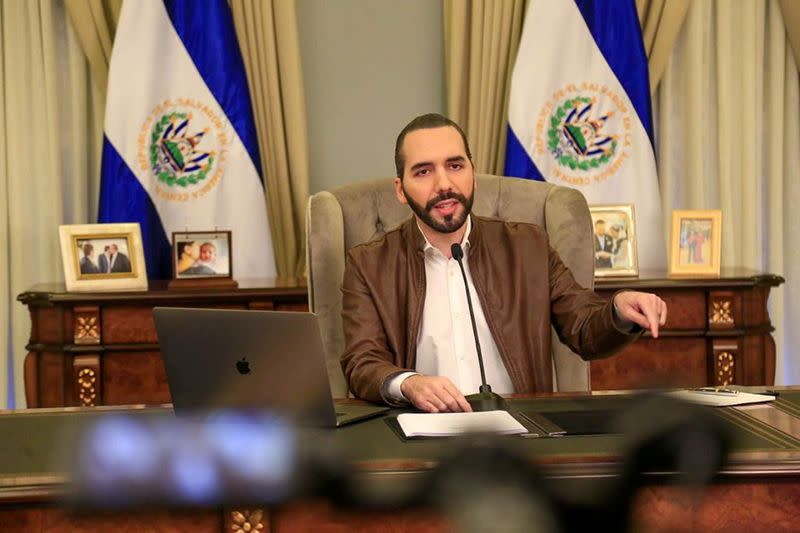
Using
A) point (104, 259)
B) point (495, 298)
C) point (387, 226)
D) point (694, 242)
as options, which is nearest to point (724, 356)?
point (694, 242)

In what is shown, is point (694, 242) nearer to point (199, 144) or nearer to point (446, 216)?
point (446, 216)

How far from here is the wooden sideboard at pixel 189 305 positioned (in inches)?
138

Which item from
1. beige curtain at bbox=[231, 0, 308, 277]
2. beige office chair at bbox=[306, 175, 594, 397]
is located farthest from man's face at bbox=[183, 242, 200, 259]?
beige office chair at bbox=[306, 175, 594, 397]

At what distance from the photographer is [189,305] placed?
3541mm

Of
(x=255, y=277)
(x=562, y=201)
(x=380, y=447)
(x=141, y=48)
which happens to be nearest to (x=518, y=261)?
(x=562, y=201)

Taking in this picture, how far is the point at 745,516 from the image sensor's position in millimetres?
1461

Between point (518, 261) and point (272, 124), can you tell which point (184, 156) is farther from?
point (518, 261)

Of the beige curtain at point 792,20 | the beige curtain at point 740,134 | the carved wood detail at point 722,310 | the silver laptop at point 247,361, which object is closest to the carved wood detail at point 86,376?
the silver laptop at point 247,361

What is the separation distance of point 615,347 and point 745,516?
853mm

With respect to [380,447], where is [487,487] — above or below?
above

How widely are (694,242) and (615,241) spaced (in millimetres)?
289

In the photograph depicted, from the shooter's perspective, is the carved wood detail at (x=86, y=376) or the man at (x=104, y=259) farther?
the man at (x=104, y=259)

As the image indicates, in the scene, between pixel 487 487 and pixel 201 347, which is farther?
pixel 201 347

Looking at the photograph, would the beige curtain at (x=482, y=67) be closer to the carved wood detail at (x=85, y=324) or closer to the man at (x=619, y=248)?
the man at (x=619, y=248)
